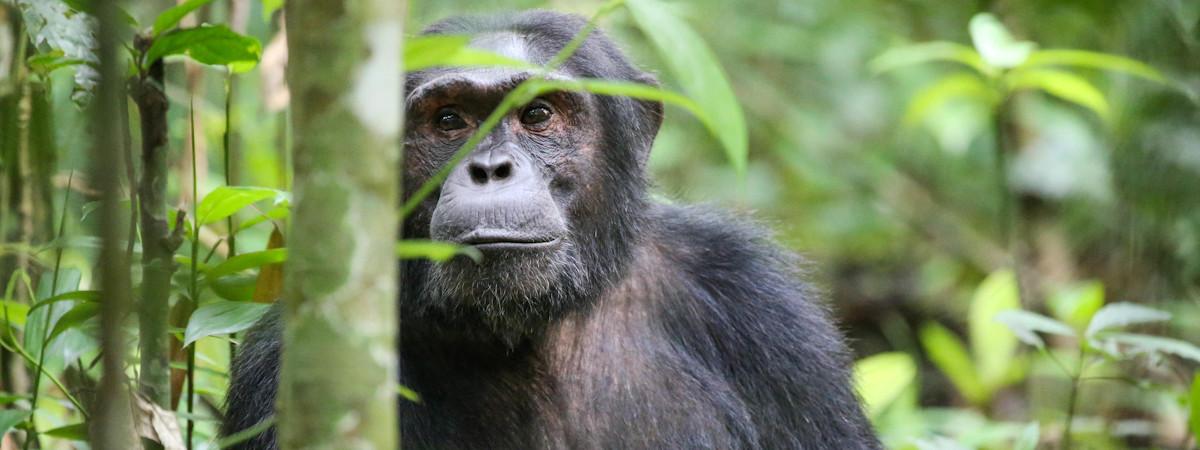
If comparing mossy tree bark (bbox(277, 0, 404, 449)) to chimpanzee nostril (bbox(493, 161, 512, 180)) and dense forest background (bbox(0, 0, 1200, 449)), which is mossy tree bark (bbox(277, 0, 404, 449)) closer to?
dense forest background (bbox(0, 0, 1200, 449))

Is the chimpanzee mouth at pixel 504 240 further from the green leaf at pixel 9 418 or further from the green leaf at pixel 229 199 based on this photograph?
the green leaf at pixel 9 418

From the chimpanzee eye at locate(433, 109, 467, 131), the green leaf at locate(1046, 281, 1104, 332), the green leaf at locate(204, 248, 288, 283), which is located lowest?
the green leaf at locate(1046, 281, 1104, 332)

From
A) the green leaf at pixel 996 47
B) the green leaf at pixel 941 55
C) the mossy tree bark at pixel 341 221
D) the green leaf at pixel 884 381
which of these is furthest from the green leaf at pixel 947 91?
the mossy tree bark at pixel 341 221


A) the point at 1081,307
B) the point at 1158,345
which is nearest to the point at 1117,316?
the point at 1158,345

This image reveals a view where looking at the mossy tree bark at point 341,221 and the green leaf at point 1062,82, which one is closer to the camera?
the mossy tree bark at point 341,221

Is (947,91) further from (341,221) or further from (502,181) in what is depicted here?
(341,221)

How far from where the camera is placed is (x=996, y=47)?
4176 mm

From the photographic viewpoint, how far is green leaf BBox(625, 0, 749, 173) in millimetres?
1753

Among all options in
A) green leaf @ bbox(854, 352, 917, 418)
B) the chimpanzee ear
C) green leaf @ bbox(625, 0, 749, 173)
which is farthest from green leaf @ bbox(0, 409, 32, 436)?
green leaf @ bbox(854, 352, 917, 418)

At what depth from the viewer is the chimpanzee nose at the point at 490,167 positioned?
320 centimetres

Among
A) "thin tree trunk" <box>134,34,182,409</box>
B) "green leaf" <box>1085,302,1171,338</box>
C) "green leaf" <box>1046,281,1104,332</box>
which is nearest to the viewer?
"thin tree trunk" <box>134,34,182,409</box>

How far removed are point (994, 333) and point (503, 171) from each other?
12.2ft

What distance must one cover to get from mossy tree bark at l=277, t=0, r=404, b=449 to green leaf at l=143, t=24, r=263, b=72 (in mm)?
1238

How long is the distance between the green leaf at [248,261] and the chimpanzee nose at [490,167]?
0.56 m
